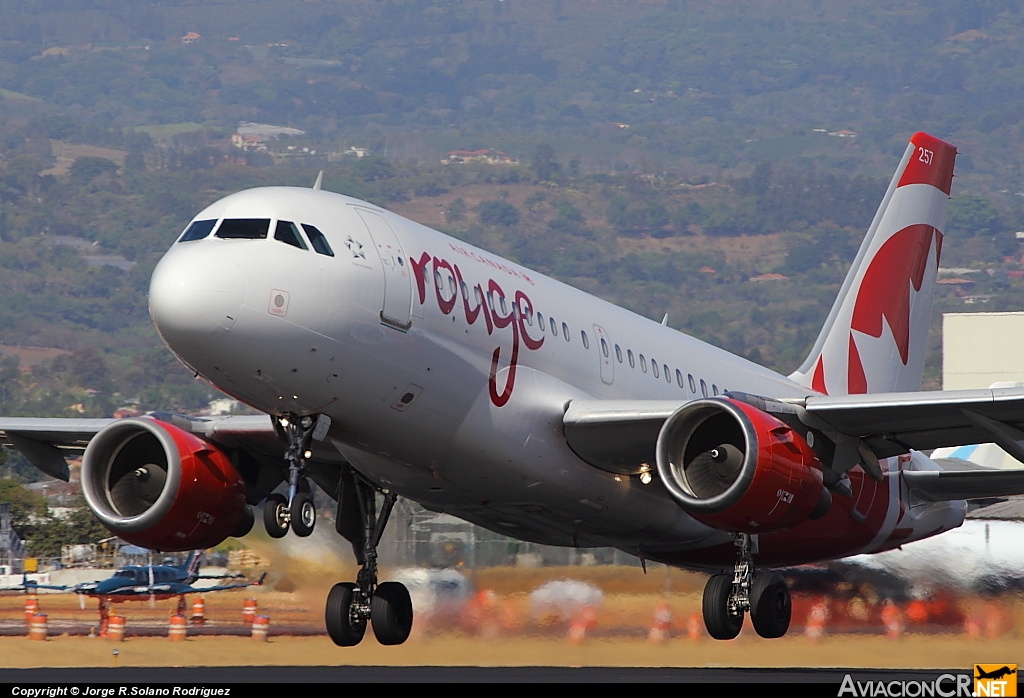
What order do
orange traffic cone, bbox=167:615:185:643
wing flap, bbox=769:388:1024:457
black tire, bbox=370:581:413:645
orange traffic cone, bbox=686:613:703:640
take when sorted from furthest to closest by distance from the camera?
orange traffic cone, bbox=167:615:185:643
orange traffic cone, bbox=686:613:703:640
black tire, bbox=370:581:413:645
wing flap, bbox=769:388:1024:457

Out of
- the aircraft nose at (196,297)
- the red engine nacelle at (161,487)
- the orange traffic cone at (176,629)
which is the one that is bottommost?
the orange traffic cone at (176,629)

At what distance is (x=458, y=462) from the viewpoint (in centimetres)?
2312

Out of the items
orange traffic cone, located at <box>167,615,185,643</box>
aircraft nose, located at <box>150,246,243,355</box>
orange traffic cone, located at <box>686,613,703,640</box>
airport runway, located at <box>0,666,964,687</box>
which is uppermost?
aircraft nose, located at <box>150,246,243,355</box>

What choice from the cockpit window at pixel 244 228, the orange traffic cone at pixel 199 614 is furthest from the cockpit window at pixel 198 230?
the orange traffic cone at pixel 199 614

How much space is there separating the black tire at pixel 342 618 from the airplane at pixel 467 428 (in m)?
0.04

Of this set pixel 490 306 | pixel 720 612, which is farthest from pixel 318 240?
pixel 720 612

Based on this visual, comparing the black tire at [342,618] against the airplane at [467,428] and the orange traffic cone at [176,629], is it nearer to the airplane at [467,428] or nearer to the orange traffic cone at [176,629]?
the airplane at [467,428]

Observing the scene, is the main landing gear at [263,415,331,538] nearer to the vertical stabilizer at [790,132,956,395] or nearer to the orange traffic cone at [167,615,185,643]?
the orange traffic cone at [167,615,185,643]

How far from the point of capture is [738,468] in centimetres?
2338

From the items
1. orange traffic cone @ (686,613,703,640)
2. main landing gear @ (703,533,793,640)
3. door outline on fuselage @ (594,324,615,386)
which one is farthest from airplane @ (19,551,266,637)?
main landing gear @ (703,533,793,640)

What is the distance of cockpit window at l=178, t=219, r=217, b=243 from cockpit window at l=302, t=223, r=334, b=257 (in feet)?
3.94

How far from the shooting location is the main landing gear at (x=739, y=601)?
25.8 m

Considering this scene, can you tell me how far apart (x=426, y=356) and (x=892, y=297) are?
1401 cm

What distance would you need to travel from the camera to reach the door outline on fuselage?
996 inches
